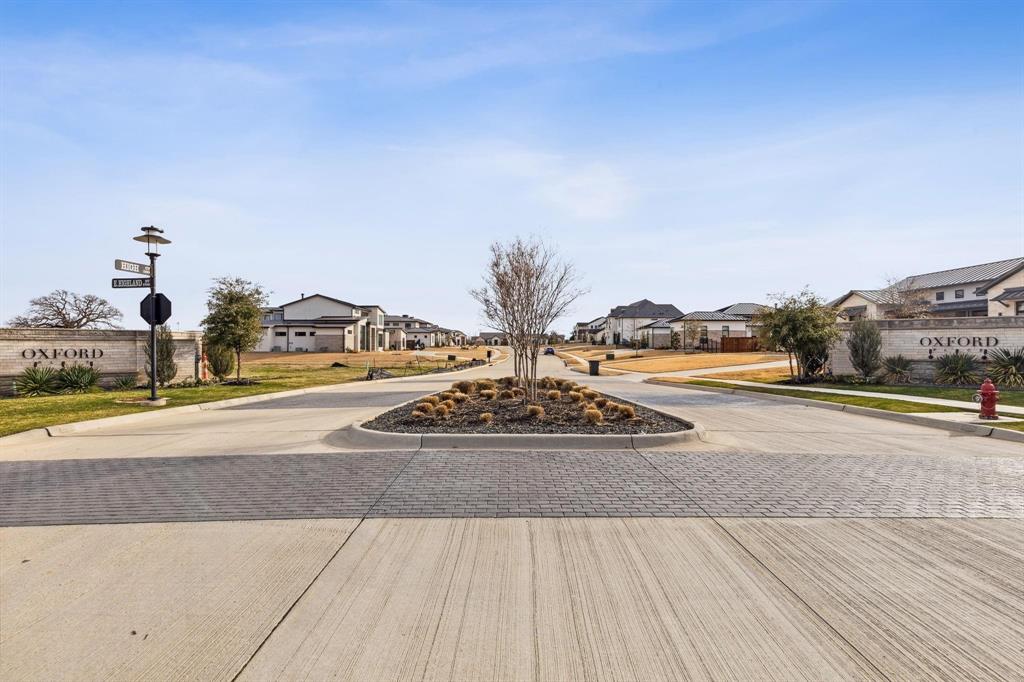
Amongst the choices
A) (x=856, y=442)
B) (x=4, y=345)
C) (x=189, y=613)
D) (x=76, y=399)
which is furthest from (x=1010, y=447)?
(x=4, y=345)

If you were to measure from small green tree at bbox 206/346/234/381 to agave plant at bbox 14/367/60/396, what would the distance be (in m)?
5.64

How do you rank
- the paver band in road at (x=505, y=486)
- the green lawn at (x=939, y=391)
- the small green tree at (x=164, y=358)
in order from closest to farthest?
the paver band in road at (x=505, y=486)
the green lawn at (x=939, y=391)
the small green tree at (x=164, y=358)

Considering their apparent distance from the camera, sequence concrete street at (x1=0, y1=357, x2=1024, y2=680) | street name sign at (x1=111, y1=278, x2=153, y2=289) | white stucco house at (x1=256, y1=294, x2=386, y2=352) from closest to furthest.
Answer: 1. concrete street at (x1=0, y1=357, x2=1024, y2=680)
2. street name sign at (x1=111, y1=278, x2=153, y2=289)
3. white stucco house at (x1=256, y1=294, x2=386, y2=352)

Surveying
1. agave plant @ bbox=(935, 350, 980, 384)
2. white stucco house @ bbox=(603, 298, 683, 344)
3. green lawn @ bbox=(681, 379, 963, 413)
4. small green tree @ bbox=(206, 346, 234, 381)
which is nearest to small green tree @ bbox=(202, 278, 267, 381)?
small green tree @ bbox=(206, 346, 234, 381)

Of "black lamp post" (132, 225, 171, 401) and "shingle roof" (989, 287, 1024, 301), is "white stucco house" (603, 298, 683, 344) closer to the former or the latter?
"shingle roof" (989, 287, 1024, 301)

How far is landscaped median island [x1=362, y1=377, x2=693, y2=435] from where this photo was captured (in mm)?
9555

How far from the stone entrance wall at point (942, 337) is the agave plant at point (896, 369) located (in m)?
0.24

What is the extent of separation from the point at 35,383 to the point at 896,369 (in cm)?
2998

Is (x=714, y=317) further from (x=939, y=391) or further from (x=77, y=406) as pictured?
(x=77, y=406)

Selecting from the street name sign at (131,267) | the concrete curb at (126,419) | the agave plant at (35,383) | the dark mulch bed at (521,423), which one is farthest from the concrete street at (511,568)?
the agave plant at (35,383)

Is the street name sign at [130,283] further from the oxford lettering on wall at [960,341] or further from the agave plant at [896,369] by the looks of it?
the oxford lettering on wall at [960,341]

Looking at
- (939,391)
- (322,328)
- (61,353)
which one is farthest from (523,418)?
(322,328)

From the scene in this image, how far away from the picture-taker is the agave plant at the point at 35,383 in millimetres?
17016

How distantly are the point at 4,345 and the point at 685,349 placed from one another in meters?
57.6
